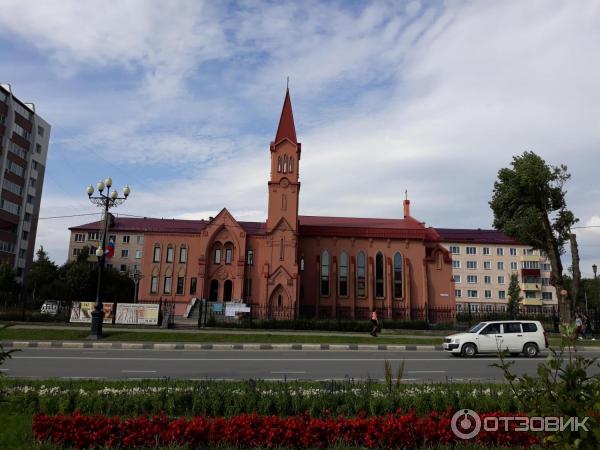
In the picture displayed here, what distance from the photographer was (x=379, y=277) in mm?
44531

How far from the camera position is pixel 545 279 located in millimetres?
69438

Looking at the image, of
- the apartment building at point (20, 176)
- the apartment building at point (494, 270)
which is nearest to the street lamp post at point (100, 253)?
the apartment building at point (20, 176)

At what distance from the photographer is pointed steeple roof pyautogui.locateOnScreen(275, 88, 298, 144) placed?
147 ft

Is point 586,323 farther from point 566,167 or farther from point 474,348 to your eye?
point 474,348

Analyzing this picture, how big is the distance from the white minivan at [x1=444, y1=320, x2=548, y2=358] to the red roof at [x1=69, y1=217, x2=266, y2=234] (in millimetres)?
29254

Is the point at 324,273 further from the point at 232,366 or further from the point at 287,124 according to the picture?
the point at 232,366

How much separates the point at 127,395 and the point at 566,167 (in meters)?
32.2

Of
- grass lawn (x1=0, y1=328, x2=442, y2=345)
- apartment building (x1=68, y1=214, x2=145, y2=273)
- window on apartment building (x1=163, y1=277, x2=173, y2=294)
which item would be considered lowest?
grass lawn (x1=0, y1=328, x2=442, y2=345)

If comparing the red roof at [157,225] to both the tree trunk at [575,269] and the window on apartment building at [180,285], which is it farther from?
the tree trunk at [575,269]

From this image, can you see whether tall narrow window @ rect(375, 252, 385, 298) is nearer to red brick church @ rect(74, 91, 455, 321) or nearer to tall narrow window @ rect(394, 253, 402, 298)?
red brick church @ rect(74, 91, 455, 321)

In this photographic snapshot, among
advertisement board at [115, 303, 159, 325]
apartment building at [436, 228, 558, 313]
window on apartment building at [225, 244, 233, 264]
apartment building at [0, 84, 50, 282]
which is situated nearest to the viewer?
advertisement board at [115, 303, 159, 325]

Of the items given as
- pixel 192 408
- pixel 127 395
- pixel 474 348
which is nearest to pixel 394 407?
pixel 192 408

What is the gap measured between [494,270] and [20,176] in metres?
72.6

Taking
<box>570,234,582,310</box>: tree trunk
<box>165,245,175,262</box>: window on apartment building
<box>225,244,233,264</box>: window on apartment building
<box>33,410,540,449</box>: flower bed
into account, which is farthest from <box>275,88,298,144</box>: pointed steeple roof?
<box>33,410,540,449</box>: flower bed
